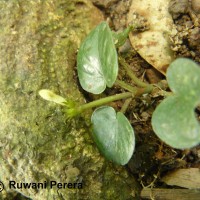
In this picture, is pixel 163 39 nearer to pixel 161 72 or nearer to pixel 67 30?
pixel 161 72

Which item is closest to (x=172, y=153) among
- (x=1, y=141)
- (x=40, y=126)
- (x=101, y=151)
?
(x=101, y=151)

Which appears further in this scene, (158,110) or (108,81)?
(108,81)

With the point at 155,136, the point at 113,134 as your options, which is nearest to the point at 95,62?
the point at 113,134

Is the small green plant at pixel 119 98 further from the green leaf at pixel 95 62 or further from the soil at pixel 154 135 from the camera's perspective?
the soil at pixel 154 135

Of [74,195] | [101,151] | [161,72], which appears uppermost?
[161,72]

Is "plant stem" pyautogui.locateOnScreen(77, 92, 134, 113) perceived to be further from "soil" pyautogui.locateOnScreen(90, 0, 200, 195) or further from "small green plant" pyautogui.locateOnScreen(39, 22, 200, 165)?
"soil" pyautogui.locateOnScreen(90, 0, 200, 195)

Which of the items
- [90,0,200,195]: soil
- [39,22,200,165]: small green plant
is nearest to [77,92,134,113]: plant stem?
[39,22,200,165]: small green plant

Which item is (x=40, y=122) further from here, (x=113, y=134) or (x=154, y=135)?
(x=154, y=135)
